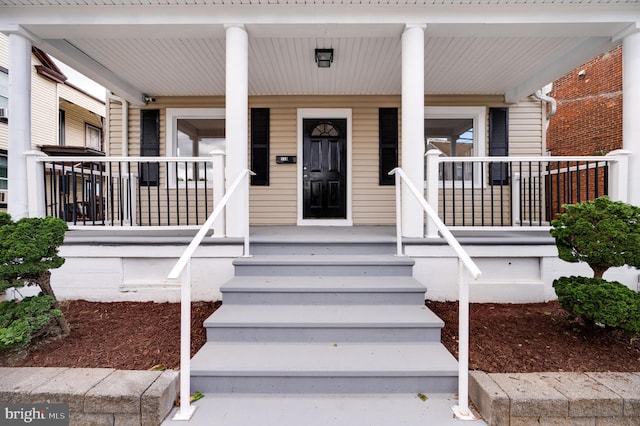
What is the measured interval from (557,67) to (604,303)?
3.65 meters

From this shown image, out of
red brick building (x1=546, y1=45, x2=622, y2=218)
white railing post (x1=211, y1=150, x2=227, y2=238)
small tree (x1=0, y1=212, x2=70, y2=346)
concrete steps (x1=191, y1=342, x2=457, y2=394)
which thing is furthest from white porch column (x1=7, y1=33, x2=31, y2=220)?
red brick building (x1=546, y1=45, x2=622, y2=218)

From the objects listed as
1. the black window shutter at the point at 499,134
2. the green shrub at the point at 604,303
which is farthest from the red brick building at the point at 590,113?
the green shrub at the point at 604,303

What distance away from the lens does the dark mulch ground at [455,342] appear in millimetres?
2195

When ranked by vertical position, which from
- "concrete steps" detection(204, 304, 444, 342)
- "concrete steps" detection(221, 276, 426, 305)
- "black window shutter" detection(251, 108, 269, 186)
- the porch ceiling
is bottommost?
"concrete steps" detection(204, 304, 444, 342)

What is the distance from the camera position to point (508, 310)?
3182 mm

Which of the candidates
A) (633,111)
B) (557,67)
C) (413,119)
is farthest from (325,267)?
(557,67)

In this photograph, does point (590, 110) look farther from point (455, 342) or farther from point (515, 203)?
point (455, 342)

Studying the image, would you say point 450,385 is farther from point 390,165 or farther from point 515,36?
point 390,165

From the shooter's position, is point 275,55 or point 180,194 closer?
point 275,55

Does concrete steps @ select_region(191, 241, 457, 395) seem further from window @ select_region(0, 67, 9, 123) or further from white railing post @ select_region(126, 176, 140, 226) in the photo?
window @ select_region(0, 67, 9, 123)

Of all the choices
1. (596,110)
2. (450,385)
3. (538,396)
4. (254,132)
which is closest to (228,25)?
(254,132)

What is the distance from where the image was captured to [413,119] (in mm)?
3475

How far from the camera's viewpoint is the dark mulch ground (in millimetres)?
2195

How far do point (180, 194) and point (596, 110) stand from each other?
1120cm
